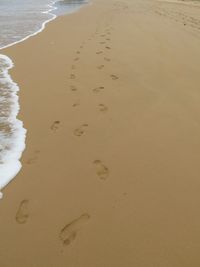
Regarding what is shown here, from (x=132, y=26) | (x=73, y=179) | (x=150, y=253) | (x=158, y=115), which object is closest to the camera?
(x=150, y=253)

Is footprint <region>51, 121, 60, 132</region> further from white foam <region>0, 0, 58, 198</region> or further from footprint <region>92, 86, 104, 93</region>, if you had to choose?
footprint <region>92, 86, 104, 93</region>

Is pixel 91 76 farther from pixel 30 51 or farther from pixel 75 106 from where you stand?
pixel 30 51

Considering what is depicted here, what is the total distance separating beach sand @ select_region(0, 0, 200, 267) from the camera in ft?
8.19

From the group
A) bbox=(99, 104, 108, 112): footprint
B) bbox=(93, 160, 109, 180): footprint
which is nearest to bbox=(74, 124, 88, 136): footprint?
bbox=(99, 104, 108, 112): footprint

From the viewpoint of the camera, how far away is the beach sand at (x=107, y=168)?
2496 millimetres

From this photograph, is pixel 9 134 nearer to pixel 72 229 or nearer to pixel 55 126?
pixel 55 126

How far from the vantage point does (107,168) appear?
3352 mm

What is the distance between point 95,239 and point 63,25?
10.2 metres

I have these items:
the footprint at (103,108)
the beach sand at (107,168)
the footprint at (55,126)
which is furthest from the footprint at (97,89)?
the footprint at (55,126)

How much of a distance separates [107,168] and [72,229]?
866mm

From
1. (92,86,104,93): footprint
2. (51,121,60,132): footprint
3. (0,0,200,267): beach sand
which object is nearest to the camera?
(0,0,200,267): beach sand

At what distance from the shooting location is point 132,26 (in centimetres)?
1044

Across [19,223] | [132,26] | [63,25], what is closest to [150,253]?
[19,223]

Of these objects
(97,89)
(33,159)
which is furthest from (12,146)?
(97,89)
